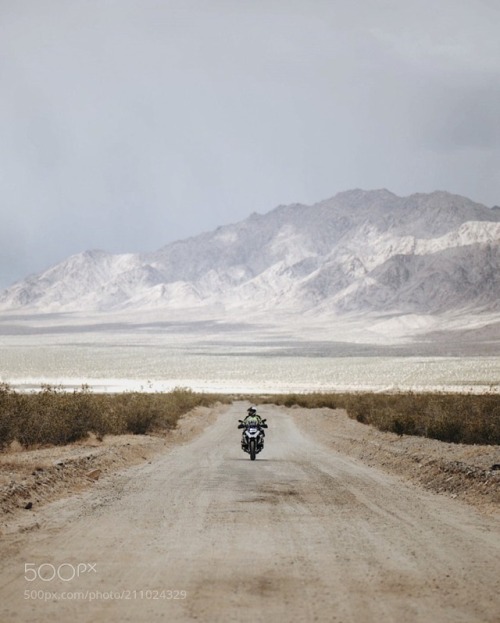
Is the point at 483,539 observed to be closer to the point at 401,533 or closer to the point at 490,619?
the point at 401,533

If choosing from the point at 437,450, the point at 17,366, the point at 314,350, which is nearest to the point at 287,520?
the point at 437,450

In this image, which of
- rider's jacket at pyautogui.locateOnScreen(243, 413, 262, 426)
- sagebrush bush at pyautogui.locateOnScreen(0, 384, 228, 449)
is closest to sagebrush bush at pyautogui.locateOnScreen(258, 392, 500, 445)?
rider's jacket at pyautogui.locateOnScreen(243, 413, 262, 426)

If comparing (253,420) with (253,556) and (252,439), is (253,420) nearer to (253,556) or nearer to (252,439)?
(252,439)

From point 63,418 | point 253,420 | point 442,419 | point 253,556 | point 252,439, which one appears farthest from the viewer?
point 442,419

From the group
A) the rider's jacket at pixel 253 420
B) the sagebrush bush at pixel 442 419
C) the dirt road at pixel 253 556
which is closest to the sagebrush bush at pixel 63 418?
the rider's jacket at pixel 253 420

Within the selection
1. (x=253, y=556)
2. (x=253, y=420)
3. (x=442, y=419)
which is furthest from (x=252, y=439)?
(x=253, y=556)

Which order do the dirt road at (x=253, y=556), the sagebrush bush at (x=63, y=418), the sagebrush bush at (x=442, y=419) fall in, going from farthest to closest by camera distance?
the sagebrush bush at (x=442, y=419)
the sagebrush bush at (x=63, y=418)
the dirt road at (x=253, y=556)

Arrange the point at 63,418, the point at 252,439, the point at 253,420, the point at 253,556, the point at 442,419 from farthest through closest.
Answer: the point at 442,419
the point at 63,418
the point at 253,420
the point at 252,439
the point at 253,556

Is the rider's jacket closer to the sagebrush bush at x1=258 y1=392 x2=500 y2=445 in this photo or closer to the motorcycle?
the motorcycle

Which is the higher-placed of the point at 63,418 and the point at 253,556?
the point at 253,556

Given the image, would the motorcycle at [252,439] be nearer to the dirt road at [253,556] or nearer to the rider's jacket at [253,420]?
the rider's jacket at [253,420]

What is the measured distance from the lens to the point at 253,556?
29.2ft

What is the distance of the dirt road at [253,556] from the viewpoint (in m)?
6.98

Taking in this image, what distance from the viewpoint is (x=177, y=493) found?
14.0 meters
